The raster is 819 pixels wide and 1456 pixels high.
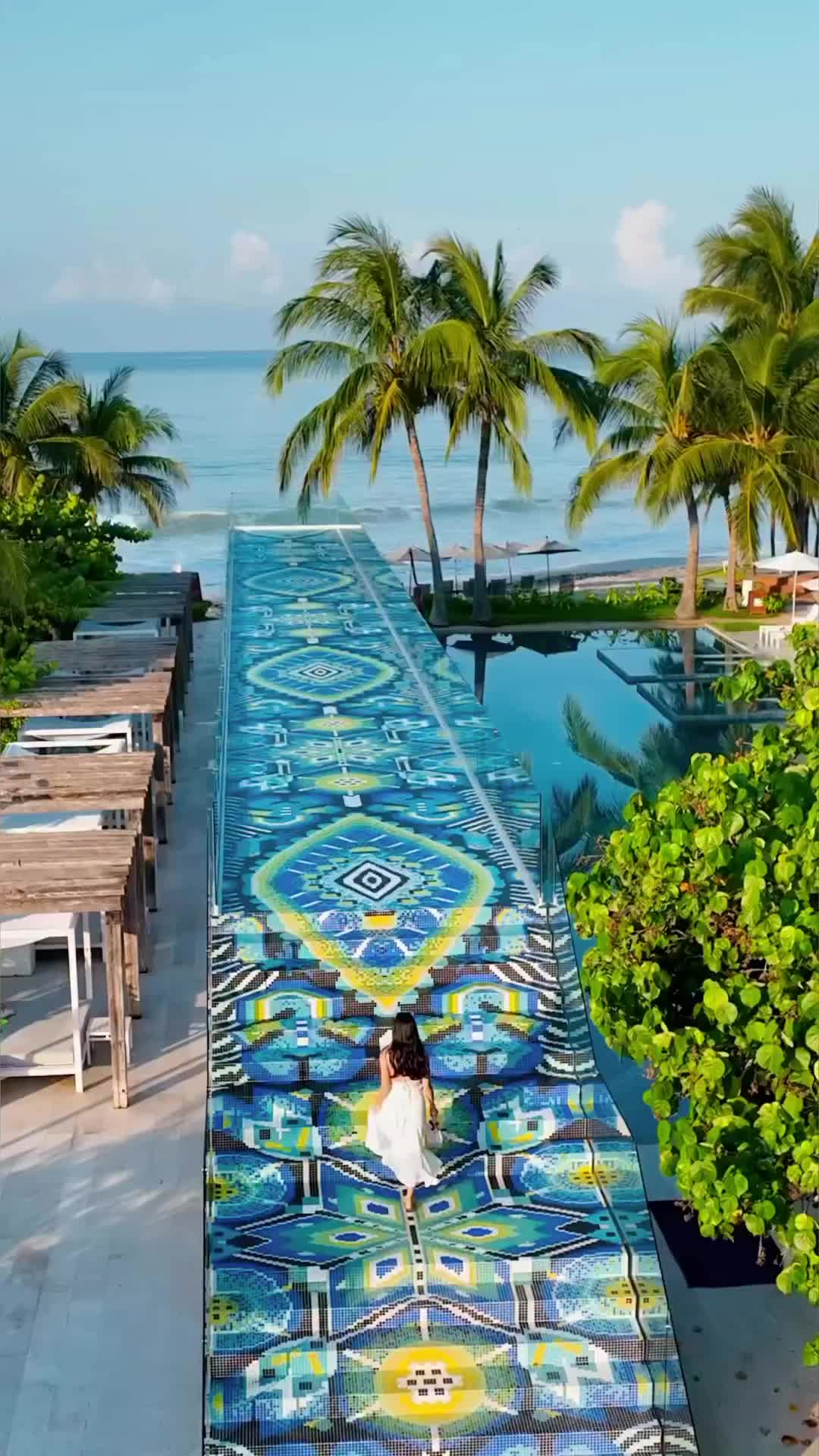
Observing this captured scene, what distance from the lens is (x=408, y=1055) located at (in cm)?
705

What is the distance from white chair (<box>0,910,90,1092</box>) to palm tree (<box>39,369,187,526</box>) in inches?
603

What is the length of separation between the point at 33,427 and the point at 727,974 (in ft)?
66.7

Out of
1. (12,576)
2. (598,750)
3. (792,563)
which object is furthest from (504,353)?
(12,576)

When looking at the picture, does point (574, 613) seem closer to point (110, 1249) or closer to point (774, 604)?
point (774, 604)

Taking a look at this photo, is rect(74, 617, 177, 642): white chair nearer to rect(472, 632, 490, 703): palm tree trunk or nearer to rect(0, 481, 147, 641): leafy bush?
rect(0, 481, 147, 641): leafy bush

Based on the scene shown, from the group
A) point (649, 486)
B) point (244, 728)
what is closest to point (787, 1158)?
point (244, 728)

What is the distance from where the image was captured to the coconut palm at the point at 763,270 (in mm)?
25047

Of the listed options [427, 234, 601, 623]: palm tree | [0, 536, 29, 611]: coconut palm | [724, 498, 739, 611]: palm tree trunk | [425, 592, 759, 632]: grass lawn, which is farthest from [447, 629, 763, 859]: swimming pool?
[0, 536, 29, 611]: coconut palm

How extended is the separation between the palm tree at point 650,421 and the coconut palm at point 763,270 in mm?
1706

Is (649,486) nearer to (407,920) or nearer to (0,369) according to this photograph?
(0,369)

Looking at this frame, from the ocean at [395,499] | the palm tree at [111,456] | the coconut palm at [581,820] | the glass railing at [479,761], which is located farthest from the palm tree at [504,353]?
the coconut palm at [581,820]

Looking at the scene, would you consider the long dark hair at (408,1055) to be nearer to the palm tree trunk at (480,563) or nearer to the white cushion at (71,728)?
the white cushion at (71,728)

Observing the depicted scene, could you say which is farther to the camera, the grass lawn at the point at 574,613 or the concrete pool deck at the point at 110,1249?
the grass lawn at the point at 574,613

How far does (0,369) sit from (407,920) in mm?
17282
